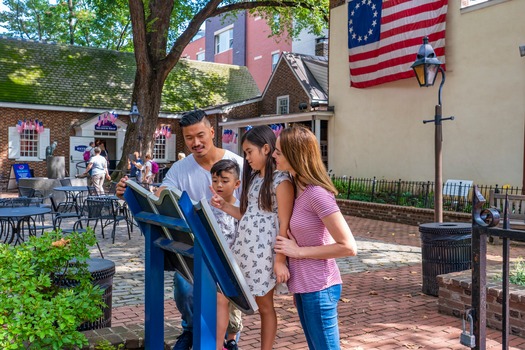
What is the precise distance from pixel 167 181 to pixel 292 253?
4.00 feet

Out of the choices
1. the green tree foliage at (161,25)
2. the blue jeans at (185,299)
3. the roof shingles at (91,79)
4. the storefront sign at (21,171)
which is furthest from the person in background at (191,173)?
the roof shingles at (91,79)

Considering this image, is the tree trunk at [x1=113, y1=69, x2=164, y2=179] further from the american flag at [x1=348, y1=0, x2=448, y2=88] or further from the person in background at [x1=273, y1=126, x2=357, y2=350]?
the person in background at [x1=273, y1=126, x2=357, y2=350]

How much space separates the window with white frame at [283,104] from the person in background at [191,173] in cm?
2315

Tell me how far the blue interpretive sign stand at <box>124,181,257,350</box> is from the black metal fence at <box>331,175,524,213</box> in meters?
10.9

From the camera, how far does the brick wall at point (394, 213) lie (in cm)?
1253

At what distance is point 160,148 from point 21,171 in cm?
797

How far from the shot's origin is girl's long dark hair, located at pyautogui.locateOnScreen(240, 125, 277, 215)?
9.82 feet

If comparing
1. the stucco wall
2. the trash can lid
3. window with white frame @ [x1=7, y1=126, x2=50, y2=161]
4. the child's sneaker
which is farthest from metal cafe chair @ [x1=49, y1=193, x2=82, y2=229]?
window with white frame @ [x1=7, y1=126, x2=50, y2=161]

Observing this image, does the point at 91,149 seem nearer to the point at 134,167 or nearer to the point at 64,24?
the point at 134,167

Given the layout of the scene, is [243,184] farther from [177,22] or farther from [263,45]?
[263,45]

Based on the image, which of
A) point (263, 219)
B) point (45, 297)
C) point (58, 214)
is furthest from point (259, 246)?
point (58, 214)

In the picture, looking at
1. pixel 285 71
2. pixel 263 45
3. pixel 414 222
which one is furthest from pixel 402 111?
pixel 263 45

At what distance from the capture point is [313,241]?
273 cm

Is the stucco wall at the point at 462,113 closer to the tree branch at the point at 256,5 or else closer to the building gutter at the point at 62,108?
the tree branch at the point at 256,5
